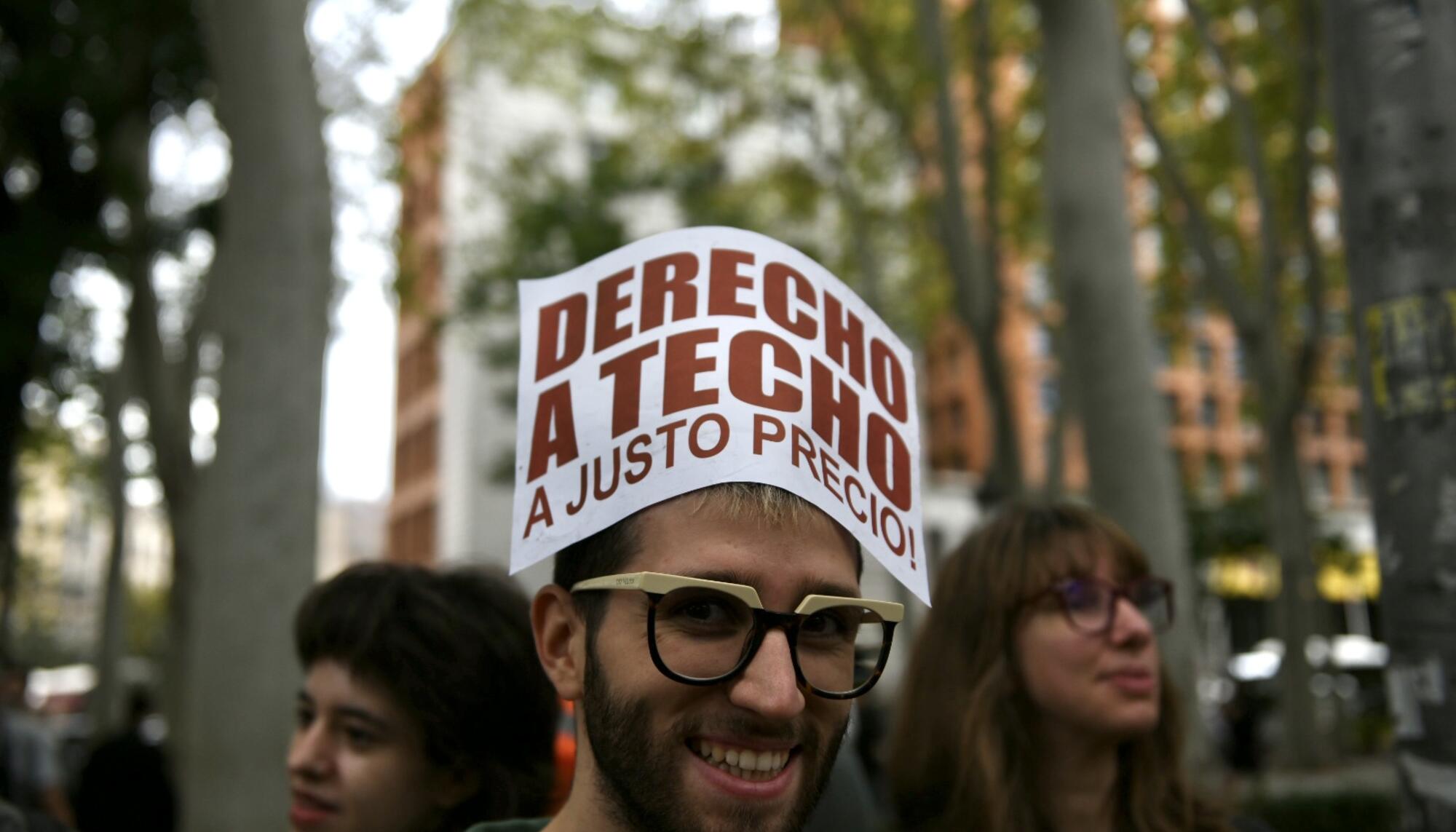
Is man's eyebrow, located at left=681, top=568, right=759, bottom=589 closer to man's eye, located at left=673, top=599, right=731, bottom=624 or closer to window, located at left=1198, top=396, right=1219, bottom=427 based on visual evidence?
man's eye, located at left=673, top=599, right=731, bottom=624

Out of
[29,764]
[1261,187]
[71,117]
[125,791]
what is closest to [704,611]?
[125,791]

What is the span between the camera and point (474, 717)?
276cm

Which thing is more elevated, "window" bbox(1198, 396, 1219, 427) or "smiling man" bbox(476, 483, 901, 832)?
"window" bbox(1198, 396, 1219, 427)

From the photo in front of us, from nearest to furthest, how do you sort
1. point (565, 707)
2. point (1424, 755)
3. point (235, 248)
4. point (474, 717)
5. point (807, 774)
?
point (807, 774)
point (1424, 755)
point (474, 717)
point (565, 707)
point (235, 248)

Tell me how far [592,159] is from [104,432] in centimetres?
752

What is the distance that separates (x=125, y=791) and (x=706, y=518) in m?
6.43

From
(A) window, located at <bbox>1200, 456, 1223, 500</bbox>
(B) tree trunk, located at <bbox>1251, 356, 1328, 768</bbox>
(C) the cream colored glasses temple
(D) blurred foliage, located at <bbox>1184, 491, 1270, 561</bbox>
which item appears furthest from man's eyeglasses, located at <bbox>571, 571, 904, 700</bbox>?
(A) window, located at <bbox>1200, 456, 1223, 500</bbox>

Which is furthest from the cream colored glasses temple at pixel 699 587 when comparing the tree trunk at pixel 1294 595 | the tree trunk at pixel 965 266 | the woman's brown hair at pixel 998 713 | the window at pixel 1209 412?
the window at pixel 1209 412

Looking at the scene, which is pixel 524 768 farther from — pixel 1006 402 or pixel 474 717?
pixel 1006 402

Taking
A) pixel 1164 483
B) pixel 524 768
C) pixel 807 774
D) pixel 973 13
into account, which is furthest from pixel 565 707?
pixel 973 13

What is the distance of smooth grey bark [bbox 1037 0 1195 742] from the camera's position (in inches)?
271

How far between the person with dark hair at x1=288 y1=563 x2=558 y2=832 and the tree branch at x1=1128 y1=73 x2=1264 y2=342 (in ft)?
34.0

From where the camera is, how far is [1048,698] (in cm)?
299

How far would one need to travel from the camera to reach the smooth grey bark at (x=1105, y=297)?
271 inches
